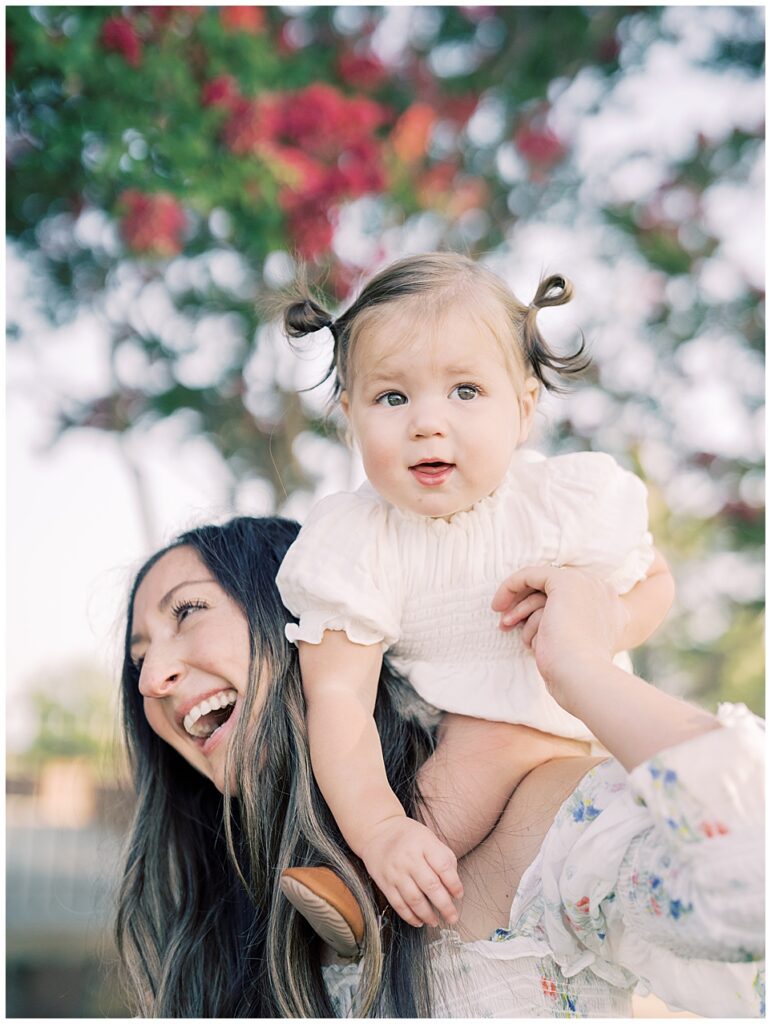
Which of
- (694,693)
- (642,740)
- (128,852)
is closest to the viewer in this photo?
(642,740)

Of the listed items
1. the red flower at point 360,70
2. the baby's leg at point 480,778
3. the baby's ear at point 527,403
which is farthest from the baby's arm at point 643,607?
the red flower at point 360,70

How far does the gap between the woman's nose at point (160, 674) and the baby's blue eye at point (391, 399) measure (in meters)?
0.52

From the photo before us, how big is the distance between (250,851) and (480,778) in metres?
0.38

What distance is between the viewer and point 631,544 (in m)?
1.61

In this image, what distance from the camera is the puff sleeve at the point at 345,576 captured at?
1.55 m

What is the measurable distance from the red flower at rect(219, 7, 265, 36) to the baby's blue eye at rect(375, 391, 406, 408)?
2250 mm

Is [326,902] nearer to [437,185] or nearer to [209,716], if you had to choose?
[209,716]

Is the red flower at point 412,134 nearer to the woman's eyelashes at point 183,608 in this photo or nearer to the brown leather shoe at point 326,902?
the woman's eyelashes at point 183,608

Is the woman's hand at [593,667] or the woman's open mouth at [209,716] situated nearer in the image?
the woman's hand at [593,667]

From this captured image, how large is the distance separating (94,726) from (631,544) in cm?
465

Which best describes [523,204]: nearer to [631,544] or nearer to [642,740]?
[631,544]

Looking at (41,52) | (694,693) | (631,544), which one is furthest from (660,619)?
(694,693)

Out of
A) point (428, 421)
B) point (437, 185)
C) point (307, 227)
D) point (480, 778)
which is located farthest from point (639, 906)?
point (437, 185)

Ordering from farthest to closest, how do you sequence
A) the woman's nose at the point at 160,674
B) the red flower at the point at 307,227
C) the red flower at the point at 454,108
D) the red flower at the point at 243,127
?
the red flower at the point at 454,108
the red flower at the point at 307,227
the red flower at the point at 243,127
the woman's nose at the point at 160,674
